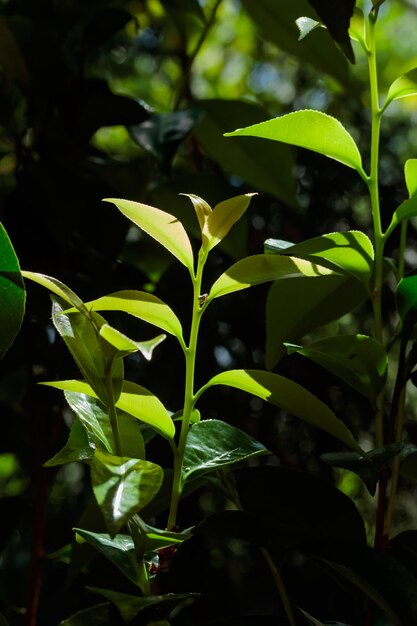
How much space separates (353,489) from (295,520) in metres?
0.60

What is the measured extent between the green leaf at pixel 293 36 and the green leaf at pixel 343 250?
0.96 feet

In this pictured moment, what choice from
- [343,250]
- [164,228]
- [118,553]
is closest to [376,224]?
[343,250]

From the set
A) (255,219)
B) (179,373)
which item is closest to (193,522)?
(179,373)

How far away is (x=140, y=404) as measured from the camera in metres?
0.40

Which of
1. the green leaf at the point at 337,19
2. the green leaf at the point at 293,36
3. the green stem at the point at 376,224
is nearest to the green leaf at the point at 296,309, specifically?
the green stem at the point at 376,224

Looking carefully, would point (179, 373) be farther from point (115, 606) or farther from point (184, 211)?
point (115, 606)

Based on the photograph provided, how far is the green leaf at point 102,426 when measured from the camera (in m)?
0.38

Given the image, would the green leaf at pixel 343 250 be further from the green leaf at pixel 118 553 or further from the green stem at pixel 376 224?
the green leaf at pixel 118 553

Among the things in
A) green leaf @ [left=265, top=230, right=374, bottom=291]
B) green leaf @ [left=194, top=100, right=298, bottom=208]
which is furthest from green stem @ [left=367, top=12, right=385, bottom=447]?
green leaf @ [left=194, top=100, right=298, bottom=208]

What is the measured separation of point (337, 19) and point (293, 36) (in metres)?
0.30

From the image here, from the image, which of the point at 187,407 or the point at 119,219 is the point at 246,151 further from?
the point at 187,407

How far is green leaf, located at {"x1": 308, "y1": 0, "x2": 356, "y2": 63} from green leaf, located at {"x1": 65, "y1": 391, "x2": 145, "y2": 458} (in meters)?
0.23

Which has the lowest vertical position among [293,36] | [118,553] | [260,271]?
[118,553]

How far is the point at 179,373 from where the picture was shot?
32.6 inches
